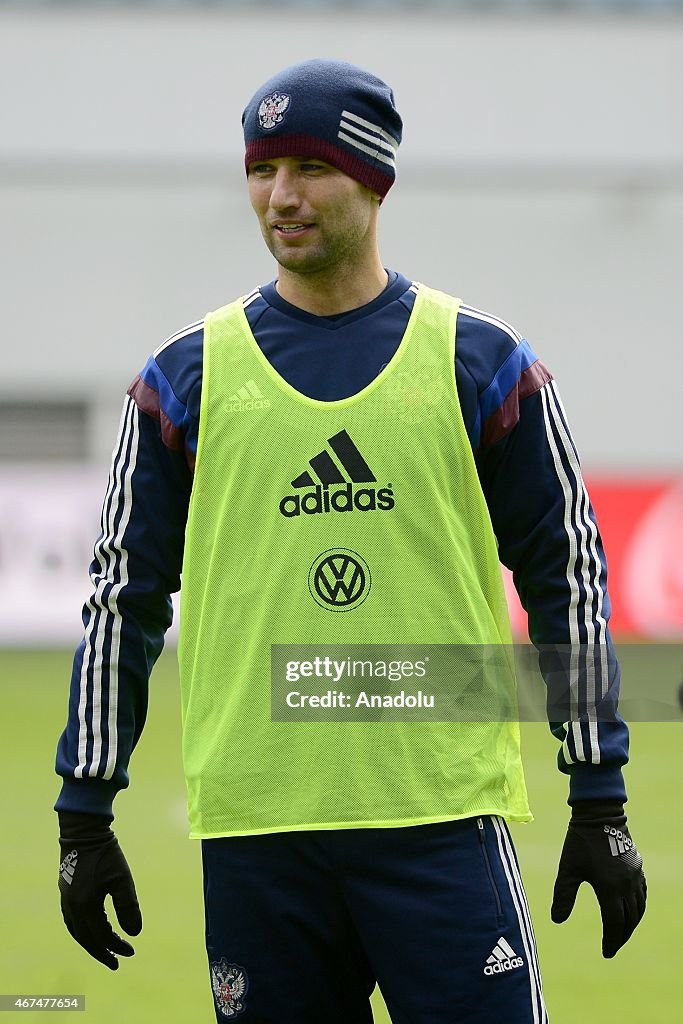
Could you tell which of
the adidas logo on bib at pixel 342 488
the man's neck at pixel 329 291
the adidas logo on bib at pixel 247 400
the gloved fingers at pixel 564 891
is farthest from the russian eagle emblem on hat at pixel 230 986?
the man's neck at pixel 329 291

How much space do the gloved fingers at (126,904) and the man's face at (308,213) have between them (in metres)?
1.04

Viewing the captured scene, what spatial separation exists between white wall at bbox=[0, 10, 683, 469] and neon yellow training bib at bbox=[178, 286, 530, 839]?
15.1 m

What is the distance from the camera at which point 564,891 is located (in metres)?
2.49

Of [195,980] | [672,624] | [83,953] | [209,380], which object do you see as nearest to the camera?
[209,380]

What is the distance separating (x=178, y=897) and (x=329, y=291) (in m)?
3.52

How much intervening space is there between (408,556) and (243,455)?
30cm

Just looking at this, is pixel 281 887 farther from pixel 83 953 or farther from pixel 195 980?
pixel 83 953

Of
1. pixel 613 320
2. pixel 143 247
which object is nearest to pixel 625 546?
pixel 613 320

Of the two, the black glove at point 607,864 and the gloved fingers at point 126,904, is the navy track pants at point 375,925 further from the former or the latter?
the gloved fingers at point 126,904

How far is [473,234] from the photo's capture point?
17688 millimetres

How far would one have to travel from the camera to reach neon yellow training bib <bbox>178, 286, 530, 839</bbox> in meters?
2.33

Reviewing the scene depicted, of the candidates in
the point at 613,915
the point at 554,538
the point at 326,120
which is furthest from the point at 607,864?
the point at 326,120

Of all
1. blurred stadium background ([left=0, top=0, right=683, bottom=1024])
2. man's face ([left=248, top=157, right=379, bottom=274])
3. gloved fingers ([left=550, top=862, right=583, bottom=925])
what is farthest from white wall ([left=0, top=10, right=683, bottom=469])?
gloved fingers ([left=550, top=862, right=583, bottom=925])

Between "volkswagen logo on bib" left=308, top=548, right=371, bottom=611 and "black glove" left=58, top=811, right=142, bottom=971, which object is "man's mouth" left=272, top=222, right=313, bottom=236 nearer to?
"volkswagen logo on bib" left=308, top=548, right=371, bottom=611
